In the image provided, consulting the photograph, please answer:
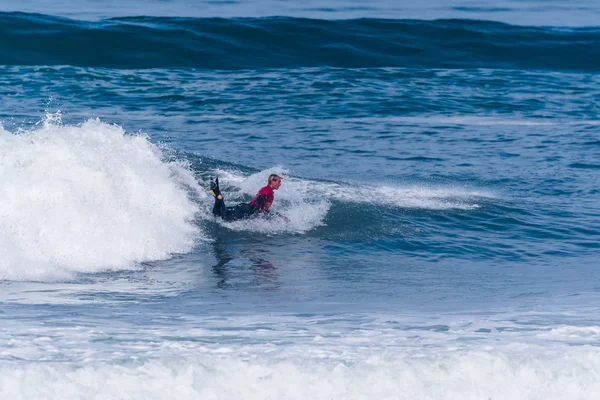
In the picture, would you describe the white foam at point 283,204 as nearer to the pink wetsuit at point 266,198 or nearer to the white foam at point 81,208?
the pink wetsuit at point 266,198

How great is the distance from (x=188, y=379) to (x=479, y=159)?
1565 cm

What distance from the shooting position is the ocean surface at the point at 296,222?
637cm

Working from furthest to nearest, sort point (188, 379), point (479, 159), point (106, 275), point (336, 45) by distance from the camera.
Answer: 1. point (336, 45)
2. point (479, 159)
3. point (106, 275)
4. point (188, 379)

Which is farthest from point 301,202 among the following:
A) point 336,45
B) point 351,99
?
point 336,45

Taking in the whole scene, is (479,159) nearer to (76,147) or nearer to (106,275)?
(76,147)

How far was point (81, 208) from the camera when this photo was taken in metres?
12.4

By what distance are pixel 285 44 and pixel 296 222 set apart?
22975mm

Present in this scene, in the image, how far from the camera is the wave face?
3397cm

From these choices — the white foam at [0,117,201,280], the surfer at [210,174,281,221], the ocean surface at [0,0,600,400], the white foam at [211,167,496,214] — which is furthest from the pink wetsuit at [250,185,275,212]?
the white foam at [211,167,496,214]

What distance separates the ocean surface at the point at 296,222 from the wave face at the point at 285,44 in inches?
6.7

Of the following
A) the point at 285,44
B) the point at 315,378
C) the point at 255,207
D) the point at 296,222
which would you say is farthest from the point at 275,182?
the point at 285,44

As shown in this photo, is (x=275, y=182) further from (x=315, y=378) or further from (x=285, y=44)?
(x=285, y=44)

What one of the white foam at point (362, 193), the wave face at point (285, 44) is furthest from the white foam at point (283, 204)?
the wave face at point (285, 44)

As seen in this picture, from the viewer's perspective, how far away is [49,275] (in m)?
10.3
